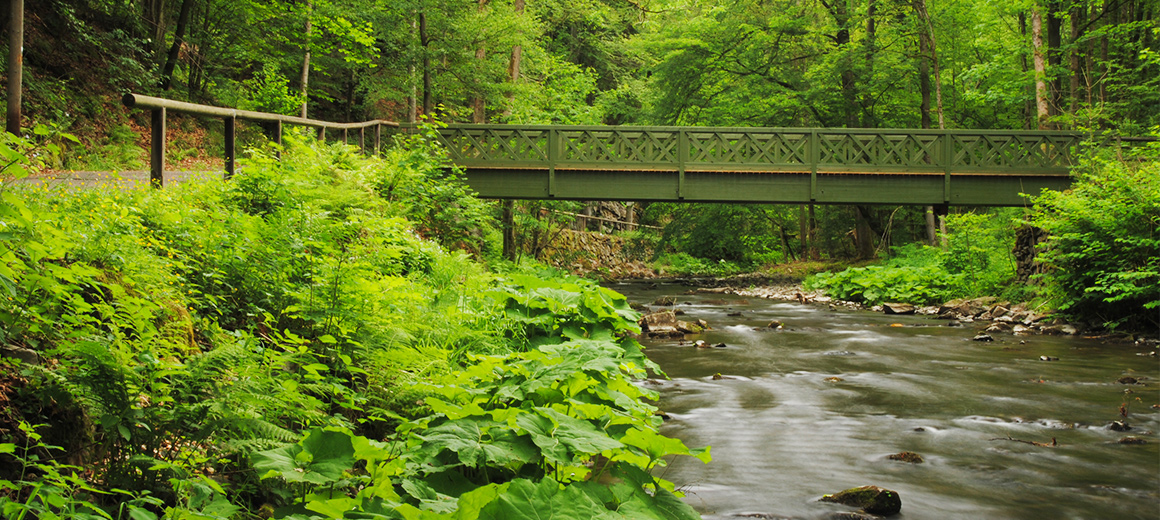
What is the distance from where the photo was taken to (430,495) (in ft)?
9.52

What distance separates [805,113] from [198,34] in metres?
17.8

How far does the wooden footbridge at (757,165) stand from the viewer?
15.6 meters

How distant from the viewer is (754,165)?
15.6 m

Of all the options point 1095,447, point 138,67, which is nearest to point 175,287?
point 1095,447

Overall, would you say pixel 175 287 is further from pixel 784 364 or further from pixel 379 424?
pixel 784 364

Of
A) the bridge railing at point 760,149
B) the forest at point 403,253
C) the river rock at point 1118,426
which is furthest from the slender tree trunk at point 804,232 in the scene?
the river rock at point 1118,426

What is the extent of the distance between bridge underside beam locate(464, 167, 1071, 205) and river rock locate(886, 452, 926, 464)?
10.6m

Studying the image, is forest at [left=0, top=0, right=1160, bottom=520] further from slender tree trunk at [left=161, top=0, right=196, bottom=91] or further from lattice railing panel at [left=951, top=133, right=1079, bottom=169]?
lattice railing panel at [left=951, top=133, right=1079, bottom=169]

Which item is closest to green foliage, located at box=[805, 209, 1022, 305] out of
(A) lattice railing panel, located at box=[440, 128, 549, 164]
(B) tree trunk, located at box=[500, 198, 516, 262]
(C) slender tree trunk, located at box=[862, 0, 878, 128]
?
(C) slender tree trunk, located at box=[862, 0, 878, 128]

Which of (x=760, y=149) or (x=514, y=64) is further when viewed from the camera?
(x=514, y=64)

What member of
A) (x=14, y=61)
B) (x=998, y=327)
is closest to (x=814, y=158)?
(x=998, y=327)

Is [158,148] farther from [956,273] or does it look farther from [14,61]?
[956,273]

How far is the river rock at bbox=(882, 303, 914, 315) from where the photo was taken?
16.6 metres

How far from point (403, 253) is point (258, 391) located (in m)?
4.25
